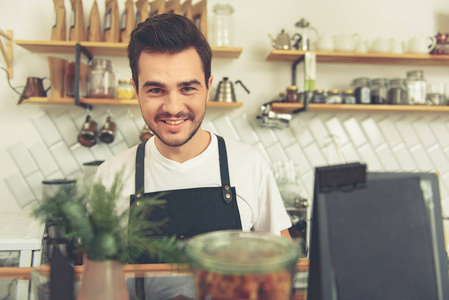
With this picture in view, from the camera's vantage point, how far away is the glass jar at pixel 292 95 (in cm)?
278

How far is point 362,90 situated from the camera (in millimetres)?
2867

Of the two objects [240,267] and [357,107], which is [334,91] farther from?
[240,267]

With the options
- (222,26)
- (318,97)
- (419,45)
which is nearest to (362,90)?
(318,97)

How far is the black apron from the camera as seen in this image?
1.38 meters

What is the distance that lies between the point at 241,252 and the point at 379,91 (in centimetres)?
269

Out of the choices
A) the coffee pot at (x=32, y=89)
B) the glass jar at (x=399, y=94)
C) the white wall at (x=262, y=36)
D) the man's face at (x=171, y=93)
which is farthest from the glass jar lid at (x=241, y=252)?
the glass jar at (x=399, y=94)

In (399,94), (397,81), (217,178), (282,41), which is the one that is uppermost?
(282,41)

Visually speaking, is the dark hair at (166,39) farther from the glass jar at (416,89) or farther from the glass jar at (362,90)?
the glass jar at (416,89)

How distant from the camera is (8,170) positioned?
2.83m

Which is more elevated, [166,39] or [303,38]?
[303,38]

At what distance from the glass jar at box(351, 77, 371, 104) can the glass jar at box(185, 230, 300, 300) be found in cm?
255

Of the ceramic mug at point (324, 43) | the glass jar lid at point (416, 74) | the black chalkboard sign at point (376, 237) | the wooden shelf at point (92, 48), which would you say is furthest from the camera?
the glass jar lid at point (416, 74)

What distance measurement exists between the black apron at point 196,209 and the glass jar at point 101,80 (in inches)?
54.3

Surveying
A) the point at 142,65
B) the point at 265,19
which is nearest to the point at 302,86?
the point at 265,19
